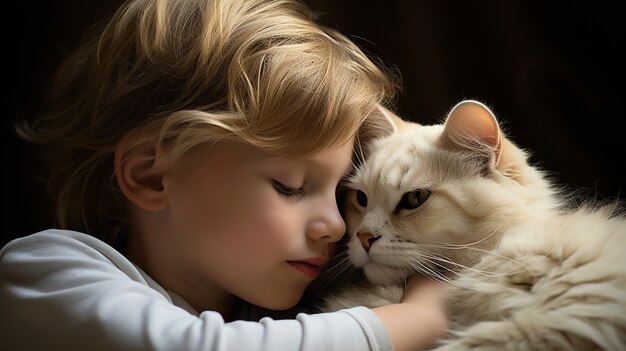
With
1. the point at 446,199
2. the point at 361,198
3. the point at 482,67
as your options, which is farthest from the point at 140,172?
the point at 482,67

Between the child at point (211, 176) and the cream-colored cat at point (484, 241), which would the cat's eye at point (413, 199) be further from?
the child at point (211, 176)

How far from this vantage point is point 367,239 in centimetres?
122

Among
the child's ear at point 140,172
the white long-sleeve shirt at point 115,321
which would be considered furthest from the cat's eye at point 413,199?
the child's ear at point 140,172

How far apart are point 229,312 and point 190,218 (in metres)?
0.31

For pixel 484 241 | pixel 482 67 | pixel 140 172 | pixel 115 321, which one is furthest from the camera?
pixel 482 67

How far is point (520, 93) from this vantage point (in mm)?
1592

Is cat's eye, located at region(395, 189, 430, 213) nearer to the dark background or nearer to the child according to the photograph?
the child

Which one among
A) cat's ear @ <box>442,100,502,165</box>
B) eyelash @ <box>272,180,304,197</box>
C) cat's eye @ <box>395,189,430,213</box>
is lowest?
eyelash @ <box>272,180,304,197</box>

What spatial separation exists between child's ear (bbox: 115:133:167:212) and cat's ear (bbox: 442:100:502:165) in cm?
54

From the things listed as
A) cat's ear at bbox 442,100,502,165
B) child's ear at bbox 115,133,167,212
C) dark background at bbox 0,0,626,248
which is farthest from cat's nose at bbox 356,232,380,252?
dark background at bbox 0,0,626,248

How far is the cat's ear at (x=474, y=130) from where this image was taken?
1.17 meters

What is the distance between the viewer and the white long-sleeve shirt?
98 centimetres

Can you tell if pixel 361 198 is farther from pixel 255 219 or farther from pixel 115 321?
pixel 115 321

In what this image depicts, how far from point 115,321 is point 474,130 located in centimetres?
68
